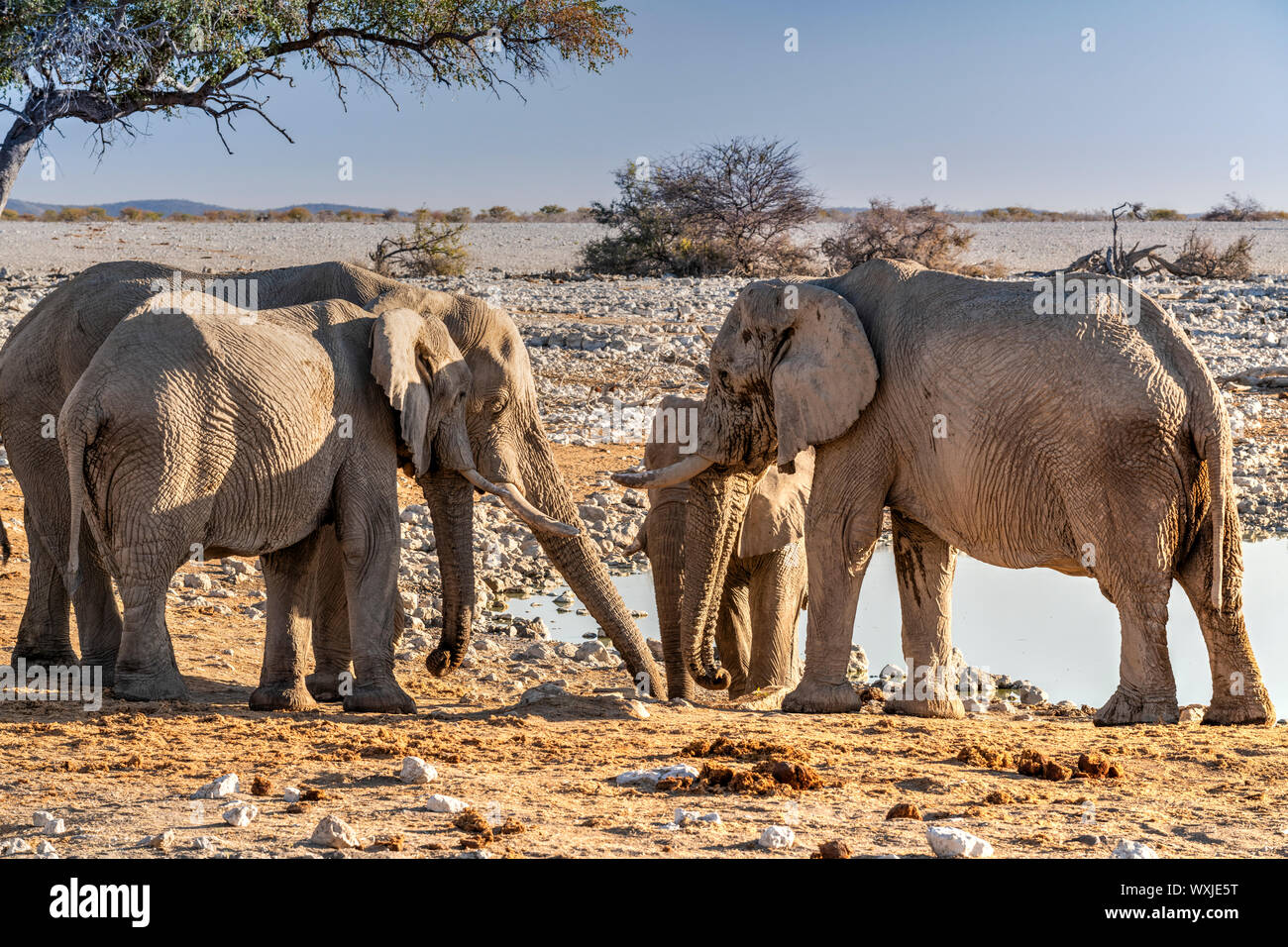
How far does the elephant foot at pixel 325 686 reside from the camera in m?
7.68

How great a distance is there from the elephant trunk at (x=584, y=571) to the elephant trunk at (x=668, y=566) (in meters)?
0.17

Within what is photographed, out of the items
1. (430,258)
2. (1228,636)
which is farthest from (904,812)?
(430,258)

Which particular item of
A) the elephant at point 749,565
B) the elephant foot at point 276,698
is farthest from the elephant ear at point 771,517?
the elephant foot at point 276,698

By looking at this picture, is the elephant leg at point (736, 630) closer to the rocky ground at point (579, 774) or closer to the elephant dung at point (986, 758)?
the rocky ground at point (579, 774)

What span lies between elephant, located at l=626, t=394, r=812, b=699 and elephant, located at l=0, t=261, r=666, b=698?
452 mm

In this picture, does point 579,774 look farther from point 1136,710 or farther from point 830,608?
point 1136,710

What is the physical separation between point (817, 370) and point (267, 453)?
2584 millimetres

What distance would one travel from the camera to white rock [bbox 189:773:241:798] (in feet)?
16.5

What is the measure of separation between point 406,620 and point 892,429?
3.68m

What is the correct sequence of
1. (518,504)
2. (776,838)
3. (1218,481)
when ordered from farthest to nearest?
(518,504) < (1218,481) < (776,838)

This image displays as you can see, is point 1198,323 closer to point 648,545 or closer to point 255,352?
point 648,545

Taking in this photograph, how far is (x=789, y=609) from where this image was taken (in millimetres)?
8461

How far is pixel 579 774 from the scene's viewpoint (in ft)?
18.4
